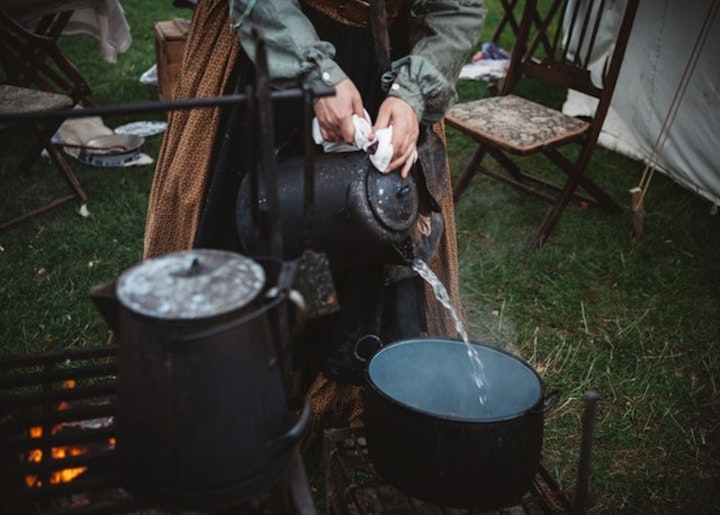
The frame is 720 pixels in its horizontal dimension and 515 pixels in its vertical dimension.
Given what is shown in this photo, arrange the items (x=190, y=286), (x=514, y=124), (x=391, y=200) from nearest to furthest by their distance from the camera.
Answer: (x=190, y=286), (x=391, y=200), (x=514, y=124)

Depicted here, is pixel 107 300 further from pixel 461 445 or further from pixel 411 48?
pixel 411 48

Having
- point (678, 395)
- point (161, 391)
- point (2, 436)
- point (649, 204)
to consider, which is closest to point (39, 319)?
point (2, 436)

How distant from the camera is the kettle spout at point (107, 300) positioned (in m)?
1.26

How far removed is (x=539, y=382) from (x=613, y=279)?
1989 mm

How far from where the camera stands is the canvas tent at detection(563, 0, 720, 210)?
403 centimetres

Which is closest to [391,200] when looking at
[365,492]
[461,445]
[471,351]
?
[471,351]

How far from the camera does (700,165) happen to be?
421 centimetres

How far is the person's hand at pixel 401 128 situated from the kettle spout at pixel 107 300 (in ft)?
2.63

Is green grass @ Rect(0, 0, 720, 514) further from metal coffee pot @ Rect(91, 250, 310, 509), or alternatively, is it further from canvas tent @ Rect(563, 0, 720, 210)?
metal coffee pot @ Rect(91, 250, 310, 509)

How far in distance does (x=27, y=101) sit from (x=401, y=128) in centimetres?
270

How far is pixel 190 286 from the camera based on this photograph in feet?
3.60

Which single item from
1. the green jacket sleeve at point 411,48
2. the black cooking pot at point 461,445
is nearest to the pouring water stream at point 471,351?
the black cooking pot at point 461,445

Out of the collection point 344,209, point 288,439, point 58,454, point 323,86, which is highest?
point 323,86

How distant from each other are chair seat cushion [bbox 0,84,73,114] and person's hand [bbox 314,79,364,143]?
233cm
